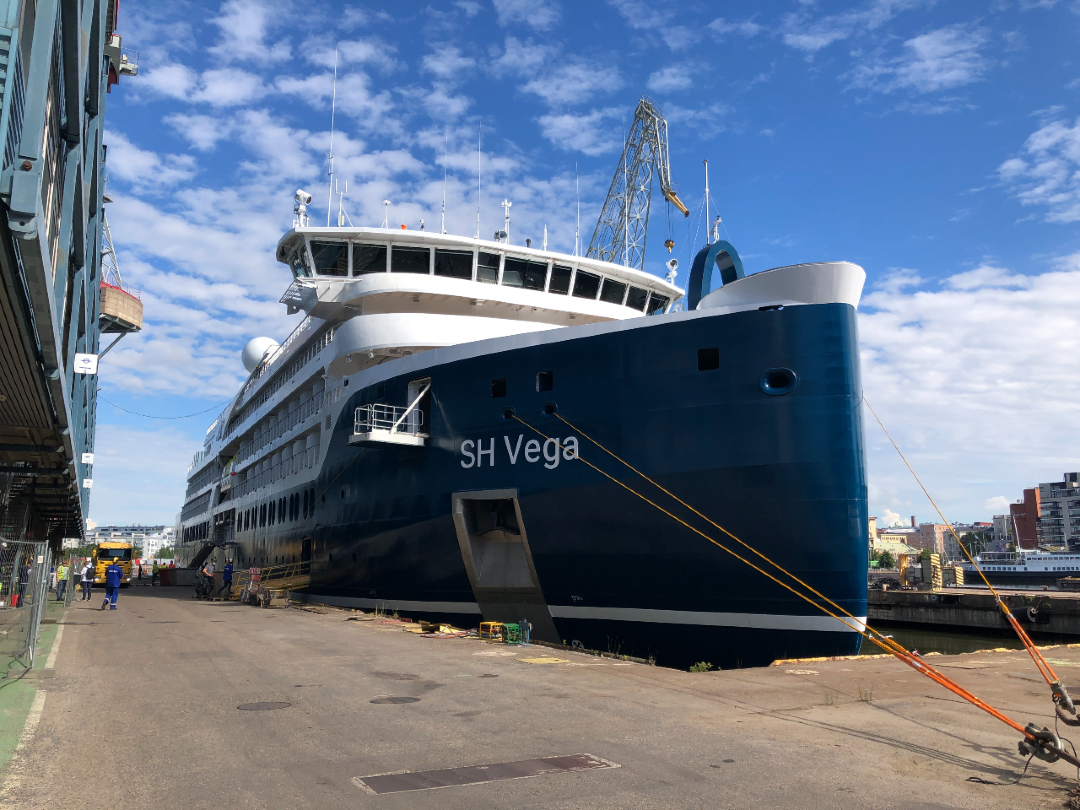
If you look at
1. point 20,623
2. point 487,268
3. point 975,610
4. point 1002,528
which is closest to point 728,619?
point 20,623

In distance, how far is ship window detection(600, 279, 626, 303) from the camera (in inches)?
840

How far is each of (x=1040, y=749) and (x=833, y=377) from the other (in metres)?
7.37

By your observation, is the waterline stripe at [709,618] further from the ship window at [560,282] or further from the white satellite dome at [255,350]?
the white satellite dome at [255,350]

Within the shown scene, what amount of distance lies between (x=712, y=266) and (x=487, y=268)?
269 inches

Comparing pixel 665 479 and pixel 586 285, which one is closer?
pixel 665 479

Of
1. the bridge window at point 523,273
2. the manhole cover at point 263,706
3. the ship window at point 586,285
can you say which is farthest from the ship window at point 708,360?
the ship window at point 586,285

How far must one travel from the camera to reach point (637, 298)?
881 inches

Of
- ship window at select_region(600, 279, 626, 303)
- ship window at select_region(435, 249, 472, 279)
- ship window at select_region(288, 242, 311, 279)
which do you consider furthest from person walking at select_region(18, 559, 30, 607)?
ship window at select_region(600, 279, 626, 303)

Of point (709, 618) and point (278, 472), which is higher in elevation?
point (278, 472)

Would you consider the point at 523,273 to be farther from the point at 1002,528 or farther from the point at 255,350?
the point at 1002,528

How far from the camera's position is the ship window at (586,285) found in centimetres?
2075

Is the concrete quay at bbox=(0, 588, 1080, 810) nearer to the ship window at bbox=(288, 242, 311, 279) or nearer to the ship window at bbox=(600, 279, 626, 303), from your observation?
the ship window at bbox=(288, 242, 311, 279)

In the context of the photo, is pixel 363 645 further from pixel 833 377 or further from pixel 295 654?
pixel 833 377

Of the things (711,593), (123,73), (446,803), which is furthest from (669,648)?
(123,73)
